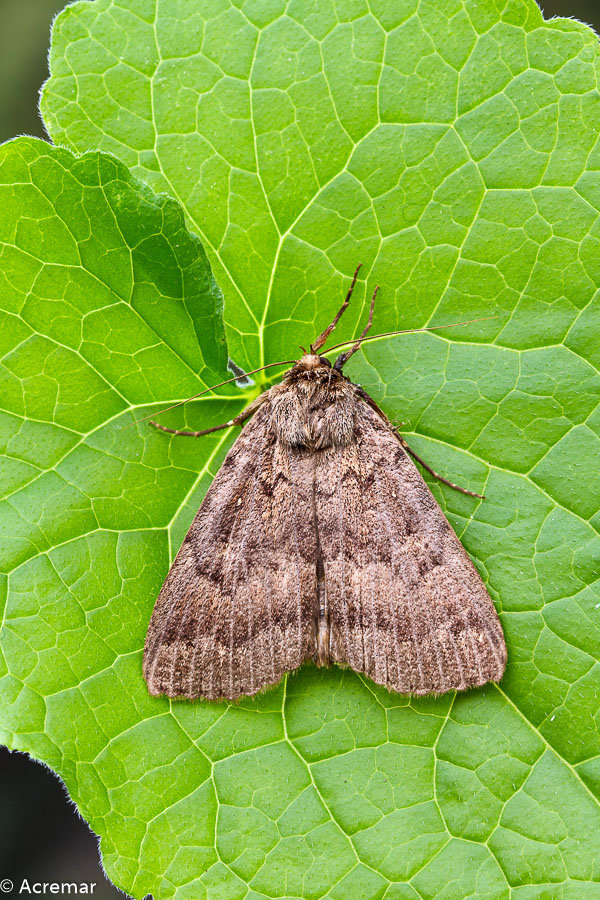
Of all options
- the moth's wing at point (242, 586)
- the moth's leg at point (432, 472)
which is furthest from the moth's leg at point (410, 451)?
the moth's wing at point (242, 586)

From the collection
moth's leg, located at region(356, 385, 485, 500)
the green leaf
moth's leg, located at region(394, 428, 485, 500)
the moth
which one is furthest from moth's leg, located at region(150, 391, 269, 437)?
moth's leg, located at region(394, 428, 485, 500)

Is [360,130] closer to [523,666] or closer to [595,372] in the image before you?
[595,372]

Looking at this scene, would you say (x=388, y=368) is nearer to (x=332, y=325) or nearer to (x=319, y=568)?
(x=332, y=325)

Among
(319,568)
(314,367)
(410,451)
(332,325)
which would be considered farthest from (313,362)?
(319,568)

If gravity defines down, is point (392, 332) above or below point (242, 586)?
above

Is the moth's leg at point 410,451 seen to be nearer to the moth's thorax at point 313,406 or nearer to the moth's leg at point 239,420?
the moth's thorax at point 313,406
